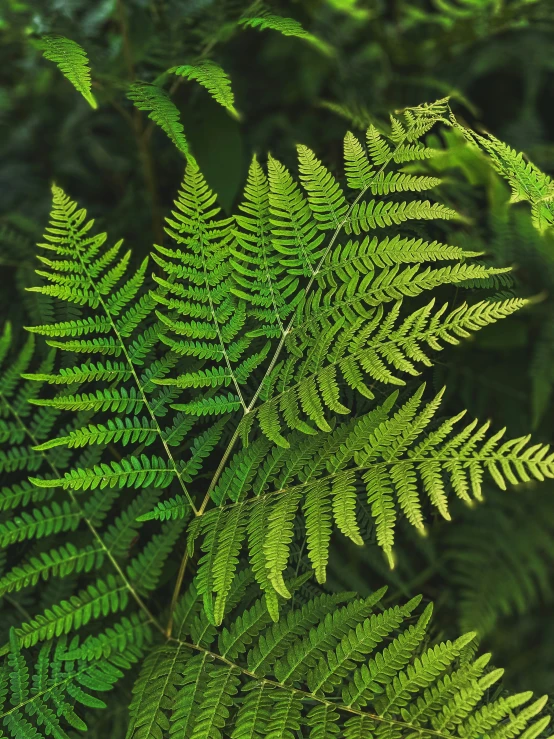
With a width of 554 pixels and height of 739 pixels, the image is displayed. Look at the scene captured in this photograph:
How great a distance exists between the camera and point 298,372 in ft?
3.30

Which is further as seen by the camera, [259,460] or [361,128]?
[361,128]

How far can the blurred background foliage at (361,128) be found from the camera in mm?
1586

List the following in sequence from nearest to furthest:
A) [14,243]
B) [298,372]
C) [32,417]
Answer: [298,372] < [32,417] < [14,243]

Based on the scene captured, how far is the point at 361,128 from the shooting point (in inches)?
52.1

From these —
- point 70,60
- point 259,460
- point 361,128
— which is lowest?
point 259,460

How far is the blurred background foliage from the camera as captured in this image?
159 cm

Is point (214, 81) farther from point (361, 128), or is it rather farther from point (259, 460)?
point (259, 460)

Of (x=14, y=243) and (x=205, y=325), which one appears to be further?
(x=14, y=243)

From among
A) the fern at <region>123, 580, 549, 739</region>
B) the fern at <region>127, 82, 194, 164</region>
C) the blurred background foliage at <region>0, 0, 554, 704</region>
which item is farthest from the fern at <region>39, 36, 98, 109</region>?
the fern at <region>123, 580, 549, 739</region>

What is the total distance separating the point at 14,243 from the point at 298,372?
0.97 metres

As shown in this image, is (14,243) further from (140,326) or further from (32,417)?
(140,326)

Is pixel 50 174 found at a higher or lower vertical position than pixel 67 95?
lower

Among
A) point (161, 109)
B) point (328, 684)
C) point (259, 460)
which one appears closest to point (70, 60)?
point (161, 109)

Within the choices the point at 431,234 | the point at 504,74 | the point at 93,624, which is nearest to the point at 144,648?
the point at 93,624
